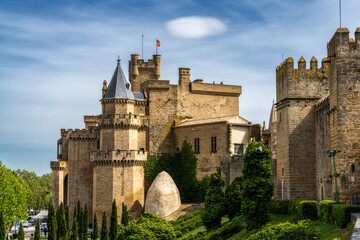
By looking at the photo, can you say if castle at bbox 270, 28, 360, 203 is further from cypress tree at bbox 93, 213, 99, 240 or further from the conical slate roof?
the conical slate roof

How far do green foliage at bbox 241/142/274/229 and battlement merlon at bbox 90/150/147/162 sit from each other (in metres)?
26.0

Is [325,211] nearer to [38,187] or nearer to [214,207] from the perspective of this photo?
[214,207]

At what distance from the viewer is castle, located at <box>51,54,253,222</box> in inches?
2393

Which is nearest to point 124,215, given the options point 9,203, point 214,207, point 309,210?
point 9,203

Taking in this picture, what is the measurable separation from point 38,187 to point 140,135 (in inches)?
2976

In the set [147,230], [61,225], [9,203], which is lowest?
[61,225]

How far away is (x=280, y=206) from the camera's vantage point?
37656 mm

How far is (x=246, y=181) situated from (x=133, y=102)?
29081 mm

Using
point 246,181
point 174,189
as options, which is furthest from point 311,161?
point 174,189

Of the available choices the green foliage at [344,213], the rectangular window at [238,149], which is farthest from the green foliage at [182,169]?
the green foliage at [344,213]

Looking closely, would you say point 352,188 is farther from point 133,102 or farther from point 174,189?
point 133,102

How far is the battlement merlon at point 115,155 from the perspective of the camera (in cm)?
6094

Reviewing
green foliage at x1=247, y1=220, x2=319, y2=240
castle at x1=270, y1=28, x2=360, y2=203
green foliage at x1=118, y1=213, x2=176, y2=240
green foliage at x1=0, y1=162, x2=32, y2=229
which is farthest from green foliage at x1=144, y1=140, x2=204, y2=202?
green foliage at x1=247, y1=220, x2=319, y2=240

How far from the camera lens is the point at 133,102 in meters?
63.4
